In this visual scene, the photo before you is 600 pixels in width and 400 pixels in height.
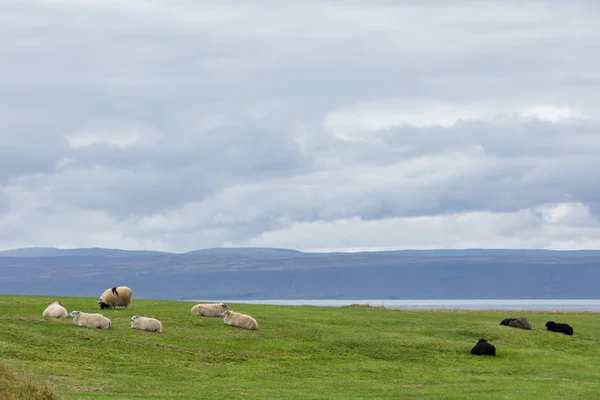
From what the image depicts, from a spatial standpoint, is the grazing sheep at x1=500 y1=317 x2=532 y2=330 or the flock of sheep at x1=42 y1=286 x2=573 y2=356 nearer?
the flock of sheep at x1=42 y1=286 x2=573 y2=356

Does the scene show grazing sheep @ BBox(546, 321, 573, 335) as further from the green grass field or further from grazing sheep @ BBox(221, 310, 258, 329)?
grazing sheep @ BBox(221, 310, 258, 329)

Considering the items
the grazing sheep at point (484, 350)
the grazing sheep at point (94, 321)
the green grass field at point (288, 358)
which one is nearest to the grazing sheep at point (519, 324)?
the green grass field at point (288, 358)

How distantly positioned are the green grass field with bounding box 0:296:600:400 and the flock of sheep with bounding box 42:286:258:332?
528 millimetres

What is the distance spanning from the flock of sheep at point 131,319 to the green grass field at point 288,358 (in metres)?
0.53

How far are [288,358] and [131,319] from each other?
8.87 meters

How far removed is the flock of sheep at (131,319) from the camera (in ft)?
153

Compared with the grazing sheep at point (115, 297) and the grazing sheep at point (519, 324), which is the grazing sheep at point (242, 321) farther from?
the grazing sheep at point (519, 324)

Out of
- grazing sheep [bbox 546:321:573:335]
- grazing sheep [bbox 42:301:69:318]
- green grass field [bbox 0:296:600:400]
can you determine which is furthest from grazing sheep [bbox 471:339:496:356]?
grazing sheep [bbox 42:301:69:318]

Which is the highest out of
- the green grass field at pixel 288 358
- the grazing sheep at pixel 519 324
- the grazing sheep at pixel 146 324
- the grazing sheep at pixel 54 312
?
the grazing sheep at pixel 54 312

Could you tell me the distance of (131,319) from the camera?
48938mm

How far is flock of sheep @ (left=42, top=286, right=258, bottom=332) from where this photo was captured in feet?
153

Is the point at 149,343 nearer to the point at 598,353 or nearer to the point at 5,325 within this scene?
the point at 5,325

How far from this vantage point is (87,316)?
46.8 m

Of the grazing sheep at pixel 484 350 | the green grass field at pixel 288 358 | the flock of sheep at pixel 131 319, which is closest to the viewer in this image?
the green grass field at pixel 288 358
